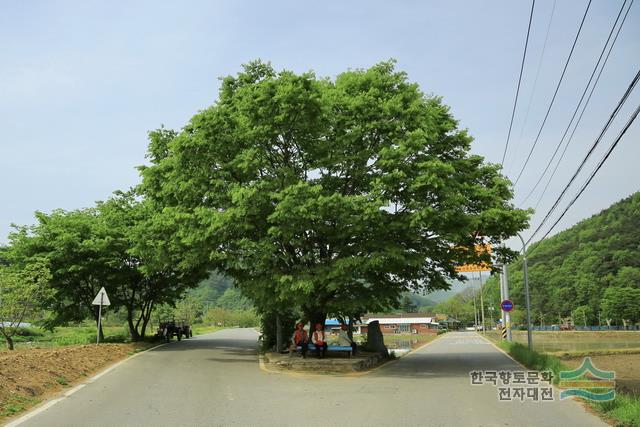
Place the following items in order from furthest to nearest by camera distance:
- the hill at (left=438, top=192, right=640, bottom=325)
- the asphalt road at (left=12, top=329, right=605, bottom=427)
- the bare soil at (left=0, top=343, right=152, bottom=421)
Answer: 1. the hill at (left=438, top=192, right=640, bottom=325)
2. the bare soil at (left=0, top=343, right=152, bottom=421)
3. the asphalt road at (left=12, top=329, right=605, bottom=427)

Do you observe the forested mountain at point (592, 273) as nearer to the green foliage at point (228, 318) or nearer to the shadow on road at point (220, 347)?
the green foliage at point (228, 318)

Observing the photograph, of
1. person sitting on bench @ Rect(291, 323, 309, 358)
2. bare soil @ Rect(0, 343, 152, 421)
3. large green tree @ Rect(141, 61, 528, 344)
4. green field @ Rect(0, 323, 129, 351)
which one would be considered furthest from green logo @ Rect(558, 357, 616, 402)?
green field @ Rect(0, 323, 129, 351)

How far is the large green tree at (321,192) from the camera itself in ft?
55.8

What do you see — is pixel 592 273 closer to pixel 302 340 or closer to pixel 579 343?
pixel 579 343

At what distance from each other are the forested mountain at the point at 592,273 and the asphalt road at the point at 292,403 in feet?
307

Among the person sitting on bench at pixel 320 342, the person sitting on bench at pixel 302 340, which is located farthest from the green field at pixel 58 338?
the person sitting on bench at pixel 320 342

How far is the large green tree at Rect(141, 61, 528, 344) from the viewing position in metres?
17.0

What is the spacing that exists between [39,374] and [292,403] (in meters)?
6.95

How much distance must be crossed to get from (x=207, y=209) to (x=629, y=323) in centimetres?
10577

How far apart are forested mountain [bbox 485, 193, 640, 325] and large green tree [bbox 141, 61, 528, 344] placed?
8865cm

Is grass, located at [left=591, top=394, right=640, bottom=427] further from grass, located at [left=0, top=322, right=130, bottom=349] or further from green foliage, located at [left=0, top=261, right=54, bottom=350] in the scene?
grass, located at [left=0, top=322, right=130, bottom=349]

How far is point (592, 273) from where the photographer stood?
110312 millimetres

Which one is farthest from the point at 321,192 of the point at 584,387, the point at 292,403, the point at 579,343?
the point at 579,343

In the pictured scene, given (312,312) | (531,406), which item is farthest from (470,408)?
(312,312)
